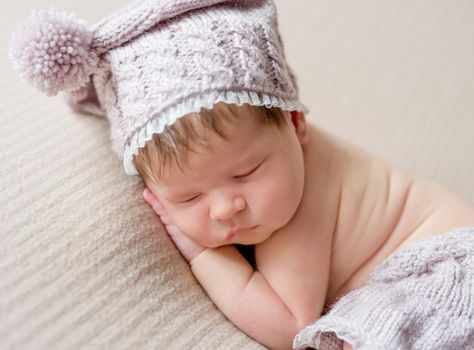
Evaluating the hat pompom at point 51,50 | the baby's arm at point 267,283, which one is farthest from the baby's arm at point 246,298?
the hat pompom at point 51,50

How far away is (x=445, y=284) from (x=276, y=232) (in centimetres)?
24

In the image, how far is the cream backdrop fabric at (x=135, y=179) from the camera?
2.36 feet

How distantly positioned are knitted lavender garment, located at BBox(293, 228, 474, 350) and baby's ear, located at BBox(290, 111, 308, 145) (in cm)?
23

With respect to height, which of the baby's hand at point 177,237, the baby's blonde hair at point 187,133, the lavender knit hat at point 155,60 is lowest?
the baby's hand at point 177,237

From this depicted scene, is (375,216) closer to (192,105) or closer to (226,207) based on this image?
(226,207)

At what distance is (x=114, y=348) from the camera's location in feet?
2.32

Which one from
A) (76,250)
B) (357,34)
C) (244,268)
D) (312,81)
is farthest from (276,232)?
(357,34)

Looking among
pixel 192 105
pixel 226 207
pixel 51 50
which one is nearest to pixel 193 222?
pixel 226 207

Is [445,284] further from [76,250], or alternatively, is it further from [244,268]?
[76,250]

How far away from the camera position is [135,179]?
2.99 ft

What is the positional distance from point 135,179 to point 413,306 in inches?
16.9

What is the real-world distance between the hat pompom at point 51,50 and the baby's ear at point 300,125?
31 centimetres

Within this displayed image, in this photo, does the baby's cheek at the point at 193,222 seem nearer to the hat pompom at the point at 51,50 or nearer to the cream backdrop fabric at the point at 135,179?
the cream backdrop fabric at the point at 135,179

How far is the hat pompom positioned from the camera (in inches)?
30.6
